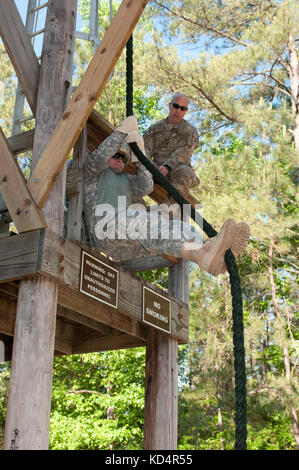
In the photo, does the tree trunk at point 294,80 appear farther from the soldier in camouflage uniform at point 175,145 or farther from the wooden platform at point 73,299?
the wooden platform at point 73,299

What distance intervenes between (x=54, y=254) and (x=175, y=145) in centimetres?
239

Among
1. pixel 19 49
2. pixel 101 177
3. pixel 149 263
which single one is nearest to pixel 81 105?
pixel 19 49

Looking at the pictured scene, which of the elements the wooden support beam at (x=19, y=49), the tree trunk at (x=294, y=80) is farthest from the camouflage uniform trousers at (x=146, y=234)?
the tree trunk at (x=294, y=80)

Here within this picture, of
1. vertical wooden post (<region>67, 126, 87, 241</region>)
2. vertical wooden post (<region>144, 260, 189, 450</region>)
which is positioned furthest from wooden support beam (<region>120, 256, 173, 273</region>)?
vertical wooden post (<region>67, 126, 87, 241</region>)

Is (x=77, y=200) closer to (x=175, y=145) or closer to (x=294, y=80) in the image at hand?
(x=175, y=145)

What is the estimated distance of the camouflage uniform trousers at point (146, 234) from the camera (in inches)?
152

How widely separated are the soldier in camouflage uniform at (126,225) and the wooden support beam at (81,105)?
65cm

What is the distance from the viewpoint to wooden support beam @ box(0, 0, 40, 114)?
11.8 feet

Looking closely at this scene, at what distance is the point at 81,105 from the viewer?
3500 millimetres

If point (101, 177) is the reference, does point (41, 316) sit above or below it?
below

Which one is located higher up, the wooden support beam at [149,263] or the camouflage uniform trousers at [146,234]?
the wooden support beam at [149,263]

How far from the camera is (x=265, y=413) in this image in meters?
12.6

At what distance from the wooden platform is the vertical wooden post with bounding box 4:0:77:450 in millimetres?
116

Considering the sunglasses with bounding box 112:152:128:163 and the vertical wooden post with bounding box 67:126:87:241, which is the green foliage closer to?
the sunglasses with bounding box 112:152:128:163
